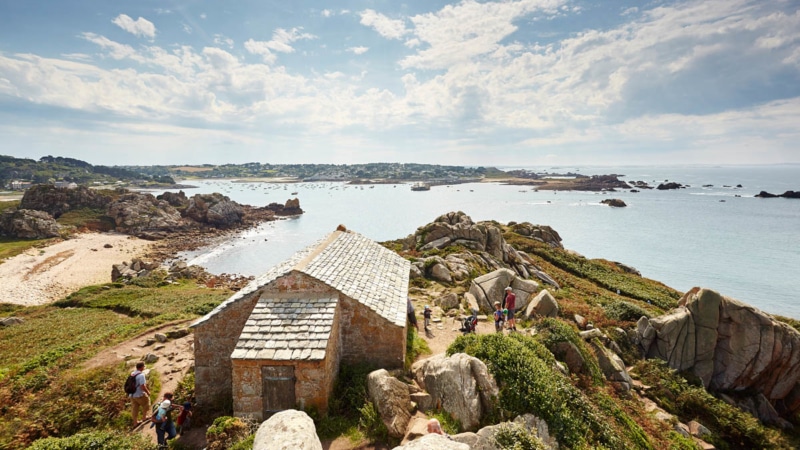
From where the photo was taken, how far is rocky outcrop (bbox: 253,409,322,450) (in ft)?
24.4

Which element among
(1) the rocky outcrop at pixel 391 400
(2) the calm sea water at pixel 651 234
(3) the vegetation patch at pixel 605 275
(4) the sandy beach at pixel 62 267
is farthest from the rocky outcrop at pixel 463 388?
(4) the sandy beach at pixel 62 267

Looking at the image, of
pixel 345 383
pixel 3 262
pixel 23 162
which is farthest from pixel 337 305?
pixel 23 162

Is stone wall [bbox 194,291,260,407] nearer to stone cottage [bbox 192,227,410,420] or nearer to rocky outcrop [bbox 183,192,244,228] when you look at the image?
stone cottage [bbox 192,227,410,420]

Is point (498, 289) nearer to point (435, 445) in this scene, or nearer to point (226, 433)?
point (226, 433)

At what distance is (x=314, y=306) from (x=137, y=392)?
6.58 metres

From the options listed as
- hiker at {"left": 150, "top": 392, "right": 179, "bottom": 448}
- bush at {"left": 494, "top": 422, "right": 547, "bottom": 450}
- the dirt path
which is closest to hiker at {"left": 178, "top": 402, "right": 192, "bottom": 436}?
hiker at {"left": 150, "top": 392, "right": 179, "bottom": 448}

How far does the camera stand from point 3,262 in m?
52.0

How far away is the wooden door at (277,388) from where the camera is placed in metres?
11.2

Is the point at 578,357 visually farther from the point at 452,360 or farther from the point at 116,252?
the point at 116,252

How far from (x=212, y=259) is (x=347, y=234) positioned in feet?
157

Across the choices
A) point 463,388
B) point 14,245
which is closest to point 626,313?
point 463,388

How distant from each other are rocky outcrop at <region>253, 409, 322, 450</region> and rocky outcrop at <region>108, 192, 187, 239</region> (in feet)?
273

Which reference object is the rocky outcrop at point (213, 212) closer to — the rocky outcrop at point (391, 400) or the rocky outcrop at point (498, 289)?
the rocky outcrop at point (498, 289)

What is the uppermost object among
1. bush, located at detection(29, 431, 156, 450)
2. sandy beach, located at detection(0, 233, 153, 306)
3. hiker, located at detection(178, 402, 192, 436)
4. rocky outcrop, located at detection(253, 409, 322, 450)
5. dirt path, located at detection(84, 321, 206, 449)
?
rocky outcrop, located at detection(253, 409, 322, 450)
